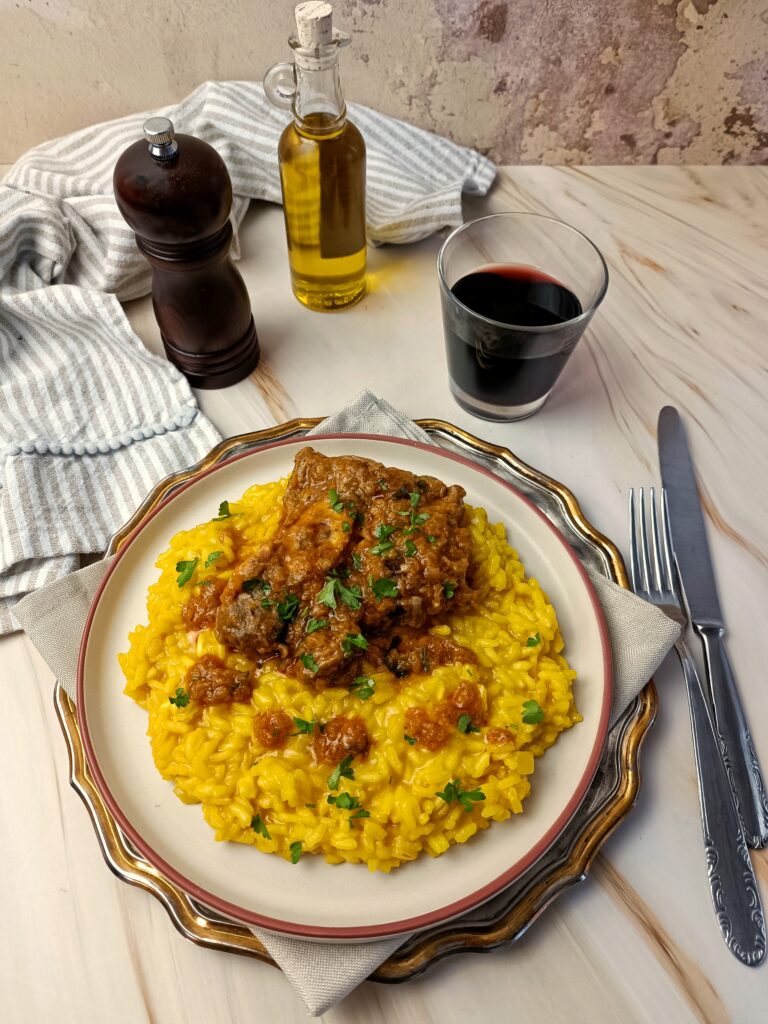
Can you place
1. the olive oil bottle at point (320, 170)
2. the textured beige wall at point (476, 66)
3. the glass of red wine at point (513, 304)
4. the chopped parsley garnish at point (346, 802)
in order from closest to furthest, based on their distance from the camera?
the chopped parsley garnish at point (346, 802) → the olive oil bottle at point (320, 170) → the glass of red wine at point (513, 304) → the textured beige wall at point (476, 66)

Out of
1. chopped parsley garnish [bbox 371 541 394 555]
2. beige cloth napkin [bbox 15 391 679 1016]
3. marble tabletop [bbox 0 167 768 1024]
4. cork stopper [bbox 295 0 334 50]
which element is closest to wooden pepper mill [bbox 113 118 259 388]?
marble tabletop [bbox 0 167 768 1024]

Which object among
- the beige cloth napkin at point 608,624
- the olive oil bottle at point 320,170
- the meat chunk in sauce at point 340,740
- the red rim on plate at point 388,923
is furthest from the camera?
the olive oil bottle at point 320,170

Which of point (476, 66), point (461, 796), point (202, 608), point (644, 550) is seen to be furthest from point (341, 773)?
point (476, 66)

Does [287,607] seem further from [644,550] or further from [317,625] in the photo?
[644,550]

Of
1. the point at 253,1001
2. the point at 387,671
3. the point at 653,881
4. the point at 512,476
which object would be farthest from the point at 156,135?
the point at 653,881

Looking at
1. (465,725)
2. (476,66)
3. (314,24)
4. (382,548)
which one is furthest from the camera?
(476,66)

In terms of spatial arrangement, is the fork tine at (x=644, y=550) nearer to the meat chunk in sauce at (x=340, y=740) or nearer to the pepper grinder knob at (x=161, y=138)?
the meat chunk in sauce at (x=340, y=740)

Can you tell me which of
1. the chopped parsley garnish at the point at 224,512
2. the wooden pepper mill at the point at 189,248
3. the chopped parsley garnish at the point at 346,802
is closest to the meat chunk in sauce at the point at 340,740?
the chopped parsley garnish at the point at 346,802

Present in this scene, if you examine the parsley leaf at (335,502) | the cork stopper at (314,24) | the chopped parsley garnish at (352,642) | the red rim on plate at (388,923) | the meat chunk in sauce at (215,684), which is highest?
the cork stopper at (314,24)
